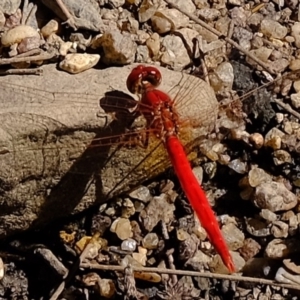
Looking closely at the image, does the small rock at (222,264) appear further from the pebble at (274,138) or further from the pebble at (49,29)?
the pebble at (49,29)

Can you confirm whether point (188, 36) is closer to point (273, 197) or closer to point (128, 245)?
point (273, 197)

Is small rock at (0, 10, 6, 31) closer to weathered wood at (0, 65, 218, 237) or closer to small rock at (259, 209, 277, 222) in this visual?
weathered wood at (0, 65, 218, 237)

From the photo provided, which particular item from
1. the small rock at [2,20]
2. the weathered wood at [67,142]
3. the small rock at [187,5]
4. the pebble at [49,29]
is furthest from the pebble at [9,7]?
the small rock at [187,5]

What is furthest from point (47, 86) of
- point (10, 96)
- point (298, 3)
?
point (298, 3)

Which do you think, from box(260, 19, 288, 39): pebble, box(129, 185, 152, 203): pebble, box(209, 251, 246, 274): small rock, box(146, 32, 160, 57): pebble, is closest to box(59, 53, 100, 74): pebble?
box(146, 32, 160, 57): pebble

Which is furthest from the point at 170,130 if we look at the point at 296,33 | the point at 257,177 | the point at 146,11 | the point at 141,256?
the point at 296,33

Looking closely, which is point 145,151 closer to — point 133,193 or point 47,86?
point 133,193
